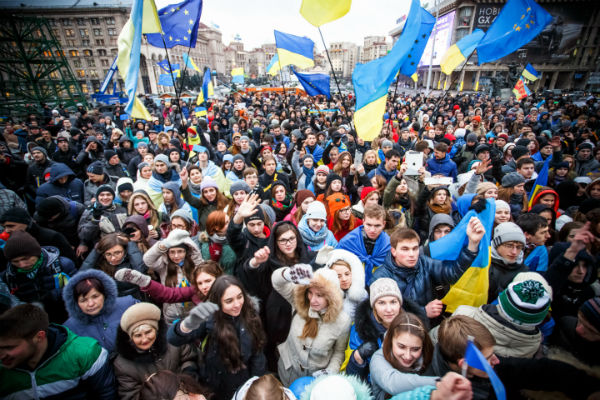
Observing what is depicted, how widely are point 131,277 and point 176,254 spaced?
53 centimetres

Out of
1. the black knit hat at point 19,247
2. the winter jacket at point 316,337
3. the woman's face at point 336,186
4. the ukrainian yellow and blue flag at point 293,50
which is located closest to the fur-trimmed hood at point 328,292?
the winter jacket at point 316,337

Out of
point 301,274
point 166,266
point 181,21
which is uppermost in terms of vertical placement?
point 181,21

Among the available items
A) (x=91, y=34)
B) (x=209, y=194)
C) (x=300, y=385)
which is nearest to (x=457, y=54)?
(x=209, y=194)

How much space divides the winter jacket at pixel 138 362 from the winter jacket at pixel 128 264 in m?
0.75

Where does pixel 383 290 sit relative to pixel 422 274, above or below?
above

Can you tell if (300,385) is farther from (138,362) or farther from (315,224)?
(315,224)

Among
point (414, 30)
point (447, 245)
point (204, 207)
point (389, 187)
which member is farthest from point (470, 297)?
point (414, 30)

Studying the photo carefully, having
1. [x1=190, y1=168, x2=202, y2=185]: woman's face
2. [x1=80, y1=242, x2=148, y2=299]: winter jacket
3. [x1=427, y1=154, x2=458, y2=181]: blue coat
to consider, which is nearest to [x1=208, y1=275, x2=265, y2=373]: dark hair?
[x1=80, y1=242, x2=148, y2=299]: winter jacket

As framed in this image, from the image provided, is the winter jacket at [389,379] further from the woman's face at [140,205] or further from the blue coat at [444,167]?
the blue coat at [444,167]

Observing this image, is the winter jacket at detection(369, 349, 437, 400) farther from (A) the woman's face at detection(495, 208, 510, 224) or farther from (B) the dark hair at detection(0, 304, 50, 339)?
(A) the woman's face at detection(495, 208, 510, 224)

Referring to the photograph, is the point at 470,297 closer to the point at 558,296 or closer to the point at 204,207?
the point at 558,296

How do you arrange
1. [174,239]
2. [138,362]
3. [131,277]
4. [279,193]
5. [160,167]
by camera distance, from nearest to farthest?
[138,362]
[131,277]
[174,239]
[279,193]
[160,167]

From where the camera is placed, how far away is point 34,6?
4969 cm

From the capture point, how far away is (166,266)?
9.31 feet
